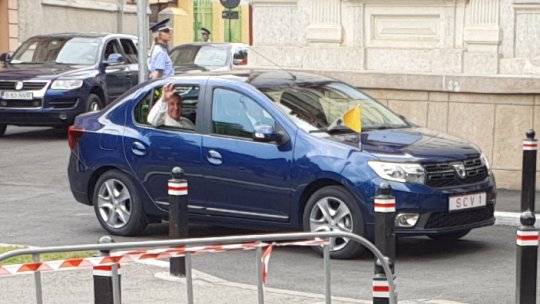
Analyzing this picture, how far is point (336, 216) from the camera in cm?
1146

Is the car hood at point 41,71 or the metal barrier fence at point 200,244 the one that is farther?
the car hood at point 41,71

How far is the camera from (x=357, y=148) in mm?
11430

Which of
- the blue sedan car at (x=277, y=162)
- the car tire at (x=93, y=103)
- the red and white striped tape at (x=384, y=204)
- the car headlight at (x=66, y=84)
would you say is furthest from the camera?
the car tire at (x=93, y=103)

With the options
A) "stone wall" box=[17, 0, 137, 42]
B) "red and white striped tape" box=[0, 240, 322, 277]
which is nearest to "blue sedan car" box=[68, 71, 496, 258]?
"red and white striped tape" box=[0, 240, 322, 277]

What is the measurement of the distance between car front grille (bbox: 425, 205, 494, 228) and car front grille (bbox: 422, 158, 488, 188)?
0.25 m

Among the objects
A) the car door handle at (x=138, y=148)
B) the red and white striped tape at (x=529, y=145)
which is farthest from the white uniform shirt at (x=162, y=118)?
the red and white striped tape at (x=529, y=145)

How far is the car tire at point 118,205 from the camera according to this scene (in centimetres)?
1262

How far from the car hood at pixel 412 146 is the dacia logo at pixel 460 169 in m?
0.06

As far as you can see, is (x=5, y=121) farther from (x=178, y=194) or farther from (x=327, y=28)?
(x=178, y=194)

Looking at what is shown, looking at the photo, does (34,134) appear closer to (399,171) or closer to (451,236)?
→ (451,236)

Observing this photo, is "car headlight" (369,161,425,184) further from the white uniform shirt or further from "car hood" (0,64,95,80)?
"car hood" (0,64,95,80)

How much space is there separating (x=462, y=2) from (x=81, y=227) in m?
6.38

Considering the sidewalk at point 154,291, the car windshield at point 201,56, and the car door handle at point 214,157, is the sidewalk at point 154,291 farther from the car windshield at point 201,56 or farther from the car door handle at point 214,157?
the car windshield at point 201,56

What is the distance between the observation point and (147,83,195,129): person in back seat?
1250 centimetres
